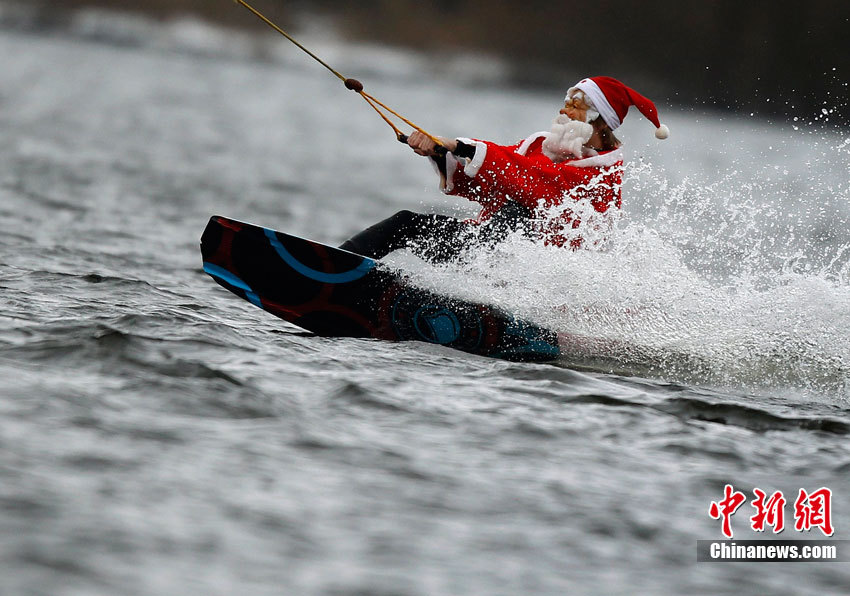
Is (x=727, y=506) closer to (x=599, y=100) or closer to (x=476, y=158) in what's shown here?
(x=476, y=158)

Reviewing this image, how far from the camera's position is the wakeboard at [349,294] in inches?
297

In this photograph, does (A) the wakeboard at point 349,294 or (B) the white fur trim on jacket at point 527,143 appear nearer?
(A) the wakeboard at point 349,294

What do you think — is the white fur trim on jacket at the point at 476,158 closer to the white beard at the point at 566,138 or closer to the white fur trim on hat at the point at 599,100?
the white beard at the point at 566,138

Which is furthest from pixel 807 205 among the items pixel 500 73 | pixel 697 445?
pixel 500 73

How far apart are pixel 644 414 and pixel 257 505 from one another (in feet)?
8.78

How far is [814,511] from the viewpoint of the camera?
504 centimetres

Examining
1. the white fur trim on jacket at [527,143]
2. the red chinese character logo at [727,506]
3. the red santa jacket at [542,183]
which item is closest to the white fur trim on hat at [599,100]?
the red santa jacket at [542,183]

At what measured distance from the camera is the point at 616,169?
25.5 ft

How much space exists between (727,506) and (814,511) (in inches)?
15.4

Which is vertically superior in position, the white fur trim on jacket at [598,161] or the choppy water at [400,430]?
the white fur trim on jacket at [598,161]

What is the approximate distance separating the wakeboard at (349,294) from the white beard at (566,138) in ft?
3.93

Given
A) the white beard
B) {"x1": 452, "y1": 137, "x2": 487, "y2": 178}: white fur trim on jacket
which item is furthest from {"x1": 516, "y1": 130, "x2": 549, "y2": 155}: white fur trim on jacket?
{"x1": 452, "y1": 137, "x2": 487, "y2": 178}: white fur trim on jacket

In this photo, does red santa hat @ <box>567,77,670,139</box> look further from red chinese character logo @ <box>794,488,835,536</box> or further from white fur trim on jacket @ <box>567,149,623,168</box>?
red chinese character logo @ <box>794,488,835,536</box>

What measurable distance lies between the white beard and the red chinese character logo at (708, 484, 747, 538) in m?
3.17
